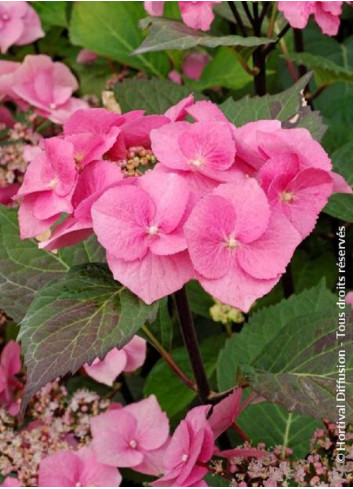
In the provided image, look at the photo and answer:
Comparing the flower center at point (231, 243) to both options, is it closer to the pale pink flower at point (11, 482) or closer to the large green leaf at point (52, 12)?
the pale pink flower at point (11, 482)

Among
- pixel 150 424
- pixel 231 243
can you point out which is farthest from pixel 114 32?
pixel 231 243

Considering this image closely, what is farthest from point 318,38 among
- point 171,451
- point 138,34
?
point 171,451

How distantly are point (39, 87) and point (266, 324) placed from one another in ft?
1.57

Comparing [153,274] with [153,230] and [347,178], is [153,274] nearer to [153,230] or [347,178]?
[153,230]

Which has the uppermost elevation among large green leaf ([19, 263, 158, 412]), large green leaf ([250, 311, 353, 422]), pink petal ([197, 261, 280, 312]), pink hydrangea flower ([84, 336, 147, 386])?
pink petal ([197, 261, 280, 312])

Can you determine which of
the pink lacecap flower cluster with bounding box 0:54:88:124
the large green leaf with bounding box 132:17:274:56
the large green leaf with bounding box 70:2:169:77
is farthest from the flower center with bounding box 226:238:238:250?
the large green leaf with bounding box 70:2:169:77

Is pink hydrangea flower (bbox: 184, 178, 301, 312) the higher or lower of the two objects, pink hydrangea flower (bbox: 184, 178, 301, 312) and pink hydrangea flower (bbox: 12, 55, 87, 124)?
the higher

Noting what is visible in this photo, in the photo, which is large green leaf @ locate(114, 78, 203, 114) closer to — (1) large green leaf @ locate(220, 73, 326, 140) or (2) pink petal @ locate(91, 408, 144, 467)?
(1) large green leaf @ locate(220, 73, 326, 140)

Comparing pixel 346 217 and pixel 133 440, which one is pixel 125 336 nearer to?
pixel 133 440

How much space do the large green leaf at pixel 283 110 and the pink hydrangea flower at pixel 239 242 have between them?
168mm

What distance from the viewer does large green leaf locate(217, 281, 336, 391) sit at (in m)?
0.99

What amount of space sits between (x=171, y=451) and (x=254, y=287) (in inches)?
9.1

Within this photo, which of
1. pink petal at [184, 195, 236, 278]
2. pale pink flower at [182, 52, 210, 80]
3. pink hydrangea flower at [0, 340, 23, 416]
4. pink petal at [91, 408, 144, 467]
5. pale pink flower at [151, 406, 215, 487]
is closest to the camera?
pink petal at [184, 195, 236, 278]

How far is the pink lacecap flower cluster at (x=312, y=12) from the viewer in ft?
3.05
